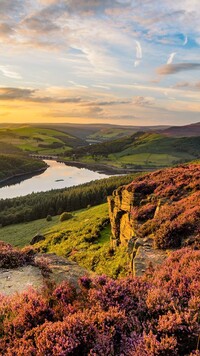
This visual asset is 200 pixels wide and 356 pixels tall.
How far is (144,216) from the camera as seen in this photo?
803 inches

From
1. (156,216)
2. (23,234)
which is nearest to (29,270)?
(156,216)

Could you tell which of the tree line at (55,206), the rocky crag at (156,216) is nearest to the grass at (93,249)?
the rocky crag at (156,216)

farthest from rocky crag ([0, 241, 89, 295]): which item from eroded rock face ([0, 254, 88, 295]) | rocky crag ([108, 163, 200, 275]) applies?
rocky crag ([108, 163, 200, 275])

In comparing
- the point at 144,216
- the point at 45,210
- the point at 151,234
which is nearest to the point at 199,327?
the point at 151,234

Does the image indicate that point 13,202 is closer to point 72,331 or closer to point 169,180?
point 169,180

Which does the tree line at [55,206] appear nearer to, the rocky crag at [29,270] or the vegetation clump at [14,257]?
the vegetation clump at [14,257]

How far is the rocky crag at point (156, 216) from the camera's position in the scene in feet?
42.6

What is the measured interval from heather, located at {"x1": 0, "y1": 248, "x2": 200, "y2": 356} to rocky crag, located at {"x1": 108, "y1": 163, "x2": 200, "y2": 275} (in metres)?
4.28

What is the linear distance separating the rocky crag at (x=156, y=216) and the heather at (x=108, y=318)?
4278mm

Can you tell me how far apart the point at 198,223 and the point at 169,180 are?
11.3 meters

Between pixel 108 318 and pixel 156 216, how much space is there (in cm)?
1184

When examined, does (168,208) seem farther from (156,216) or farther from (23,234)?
(23,234)

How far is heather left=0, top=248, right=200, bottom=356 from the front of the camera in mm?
5117

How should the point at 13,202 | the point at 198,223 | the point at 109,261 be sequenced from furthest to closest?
the point at 13,202
the point at 109,261
the point at 198,223
